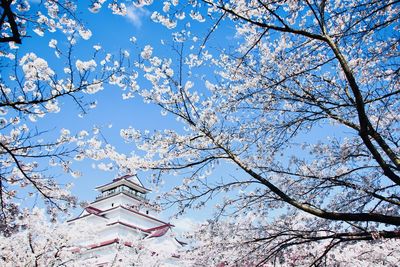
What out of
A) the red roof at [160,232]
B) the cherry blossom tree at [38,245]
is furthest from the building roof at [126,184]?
the cherry blossom tree at [38,245]

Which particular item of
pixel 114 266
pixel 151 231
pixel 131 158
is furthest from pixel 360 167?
pixel 151 231

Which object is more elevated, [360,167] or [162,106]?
[162,106]

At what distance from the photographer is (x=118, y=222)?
22047 mm

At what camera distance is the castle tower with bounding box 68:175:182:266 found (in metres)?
20.9

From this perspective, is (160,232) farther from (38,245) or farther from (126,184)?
(38,245)

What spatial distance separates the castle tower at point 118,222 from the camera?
2090 cm

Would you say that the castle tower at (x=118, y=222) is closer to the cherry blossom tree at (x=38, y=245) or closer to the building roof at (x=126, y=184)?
the building roof at (x=126, y=184)

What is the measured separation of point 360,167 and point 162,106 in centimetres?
446

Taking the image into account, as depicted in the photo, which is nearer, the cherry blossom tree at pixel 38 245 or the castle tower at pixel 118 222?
the cherry blossom tree at pixel 38 245

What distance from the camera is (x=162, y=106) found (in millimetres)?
6375

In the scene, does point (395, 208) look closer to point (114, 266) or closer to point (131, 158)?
point (131, 158)

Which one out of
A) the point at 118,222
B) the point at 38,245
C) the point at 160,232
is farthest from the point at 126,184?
the point at 38,245

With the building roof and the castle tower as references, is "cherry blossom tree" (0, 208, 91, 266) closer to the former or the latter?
the castle tower

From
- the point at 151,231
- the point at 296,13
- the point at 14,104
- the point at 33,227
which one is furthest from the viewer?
the point at 151,231
